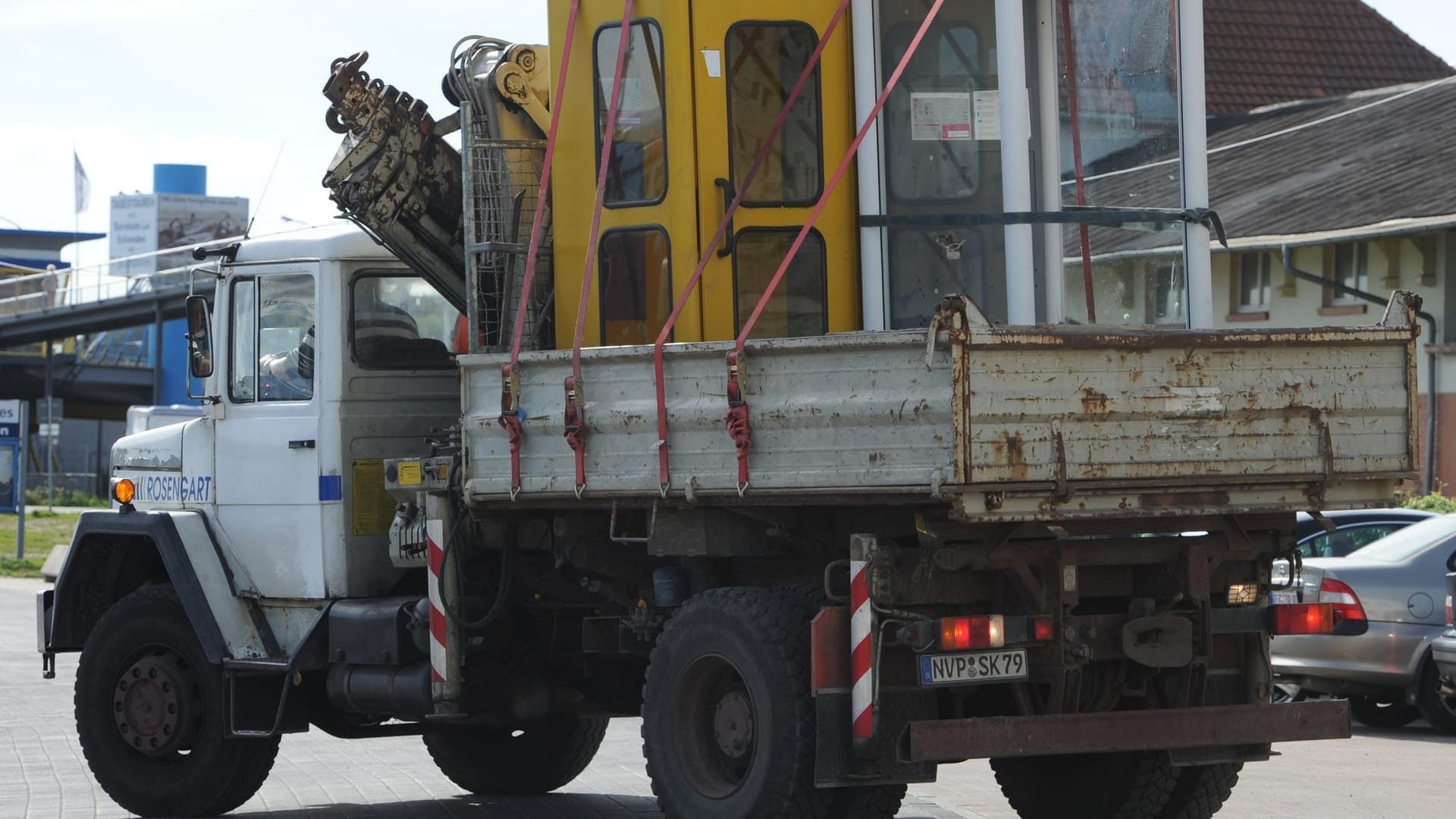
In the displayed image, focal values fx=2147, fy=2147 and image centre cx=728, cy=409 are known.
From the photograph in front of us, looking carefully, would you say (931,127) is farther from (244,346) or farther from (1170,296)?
(244,346)

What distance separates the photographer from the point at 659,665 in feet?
26.4

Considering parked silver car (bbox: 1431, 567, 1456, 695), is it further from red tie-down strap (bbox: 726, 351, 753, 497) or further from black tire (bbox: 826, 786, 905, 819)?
red tie-down strap (bbox: 726, 351, 753, 497)

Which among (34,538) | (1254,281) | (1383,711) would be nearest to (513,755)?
(1383,711)

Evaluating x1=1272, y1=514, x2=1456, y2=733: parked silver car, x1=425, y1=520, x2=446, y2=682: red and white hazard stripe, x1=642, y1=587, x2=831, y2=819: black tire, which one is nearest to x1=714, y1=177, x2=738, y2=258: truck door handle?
x1=642, y1=587, x2=831, y2=819: black tire

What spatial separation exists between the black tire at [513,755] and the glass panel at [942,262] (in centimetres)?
329

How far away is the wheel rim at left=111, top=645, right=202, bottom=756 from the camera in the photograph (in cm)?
1014

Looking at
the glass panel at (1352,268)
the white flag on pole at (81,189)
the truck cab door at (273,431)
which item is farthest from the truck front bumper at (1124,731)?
the white flag on pole at (81,189)

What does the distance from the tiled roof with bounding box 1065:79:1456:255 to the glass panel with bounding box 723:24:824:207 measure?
1898 centimetres

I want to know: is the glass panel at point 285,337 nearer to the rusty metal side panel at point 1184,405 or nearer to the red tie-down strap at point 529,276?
the red tie-down strap at point 529,276

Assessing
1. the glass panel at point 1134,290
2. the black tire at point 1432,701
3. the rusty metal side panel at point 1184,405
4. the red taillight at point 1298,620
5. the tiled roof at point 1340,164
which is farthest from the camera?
the tiled roof at point 1340,164

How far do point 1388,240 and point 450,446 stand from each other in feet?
69.6

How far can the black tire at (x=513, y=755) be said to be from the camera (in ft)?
36.1

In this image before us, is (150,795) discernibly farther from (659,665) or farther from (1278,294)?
(1278,294)

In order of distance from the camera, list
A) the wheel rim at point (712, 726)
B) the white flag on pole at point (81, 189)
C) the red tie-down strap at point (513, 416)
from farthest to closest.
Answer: the white flag on pole at point (81, 189) < the red tie-down strap at point (513, 416) < the wheel rim at point (712, 726)
